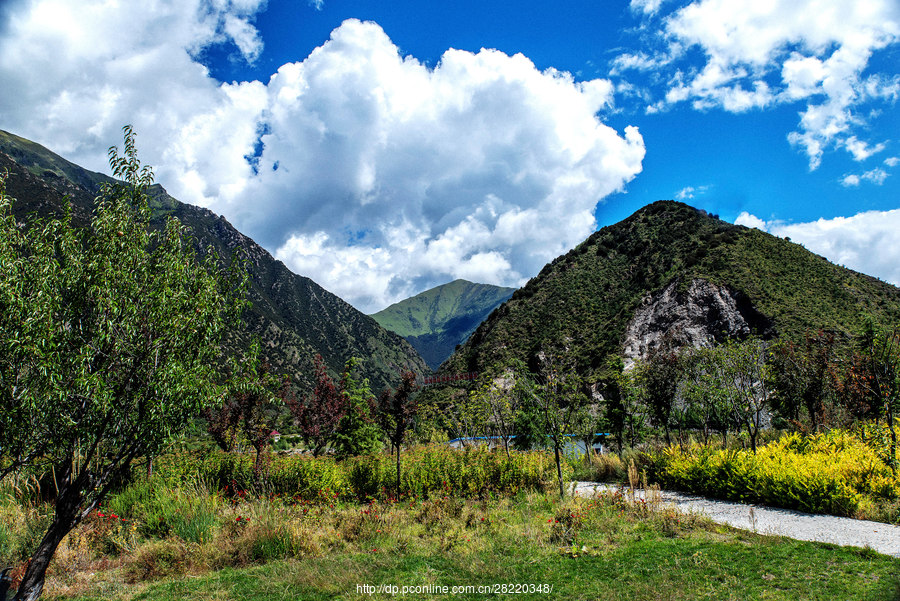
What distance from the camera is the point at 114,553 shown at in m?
7.37

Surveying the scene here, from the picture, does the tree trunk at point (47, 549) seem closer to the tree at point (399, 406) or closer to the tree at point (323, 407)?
the tree at point (399, 406)

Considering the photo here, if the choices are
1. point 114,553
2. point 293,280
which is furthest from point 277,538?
point 293,280

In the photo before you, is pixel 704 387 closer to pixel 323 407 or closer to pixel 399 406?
pixel 399 406

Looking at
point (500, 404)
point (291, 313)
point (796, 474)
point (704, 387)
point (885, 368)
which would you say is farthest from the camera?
point (291, 313)

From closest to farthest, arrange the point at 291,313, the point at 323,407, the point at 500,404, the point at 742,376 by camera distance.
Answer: the point at 742,376, the point at 500,404, the point at 323,407, the point at 291,313

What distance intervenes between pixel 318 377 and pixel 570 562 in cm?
1686

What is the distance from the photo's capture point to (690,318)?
46.1 metres

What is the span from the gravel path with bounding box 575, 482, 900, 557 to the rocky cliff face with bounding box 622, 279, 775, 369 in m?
34.1

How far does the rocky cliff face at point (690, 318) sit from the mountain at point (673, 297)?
0.34 feet

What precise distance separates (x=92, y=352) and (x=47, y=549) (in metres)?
2.26

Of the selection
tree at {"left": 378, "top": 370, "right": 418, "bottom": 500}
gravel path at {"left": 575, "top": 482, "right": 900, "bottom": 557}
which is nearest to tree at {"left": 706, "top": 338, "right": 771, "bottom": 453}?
gravel path at {"left": 575, "top": 482, "right": 900, "bottom": 557}

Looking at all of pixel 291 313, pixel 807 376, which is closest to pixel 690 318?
pixel 807 376

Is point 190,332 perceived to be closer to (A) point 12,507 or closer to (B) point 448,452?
(A) point 12,507

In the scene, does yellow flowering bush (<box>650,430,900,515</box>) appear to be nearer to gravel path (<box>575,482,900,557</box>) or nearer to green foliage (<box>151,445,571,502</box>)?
gravel path (<box>575,482,900,557</box>)
